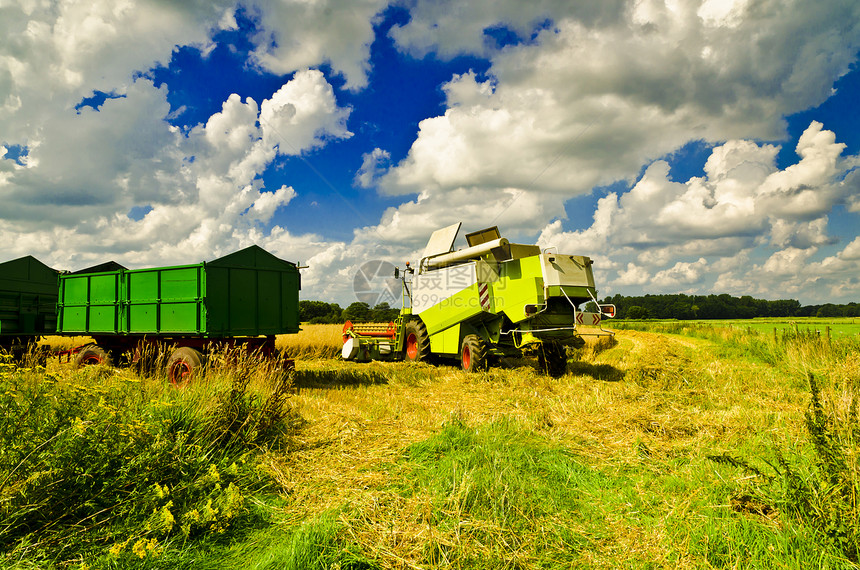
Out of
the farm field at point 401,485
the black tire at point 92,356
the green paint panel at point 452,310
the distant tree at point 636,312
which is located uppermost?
the distant tree at point 636,312

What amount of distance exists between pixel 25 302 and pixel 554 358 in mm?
14649

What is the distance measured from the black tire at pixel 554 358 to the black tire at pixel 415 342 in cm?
355

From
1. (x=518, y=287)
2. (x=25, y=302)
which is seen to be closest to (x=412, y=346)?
(x=518, y=287)

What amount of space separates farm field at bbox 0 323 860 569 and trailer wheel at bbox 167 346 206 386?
2946mm

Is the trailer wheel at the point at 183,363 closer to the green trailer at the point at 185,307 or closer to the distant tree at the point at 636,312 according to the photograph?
the green trailer at the point at 185,307

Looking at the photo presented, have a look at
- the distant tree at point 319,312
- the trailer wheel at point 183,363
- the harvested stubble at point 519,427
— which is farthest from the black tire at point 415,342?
the distant tree at point 319,312

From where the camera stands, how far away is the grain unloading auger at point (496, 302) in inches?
386

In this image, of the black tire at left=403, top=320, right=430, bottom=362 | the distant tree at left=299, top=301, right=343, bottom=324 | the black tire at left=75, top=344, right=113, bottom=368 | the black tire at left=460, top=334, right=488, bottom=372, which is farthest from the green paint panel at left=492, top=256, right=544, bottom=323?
the distant tree at left=299, top=301, right=343, bottom=324

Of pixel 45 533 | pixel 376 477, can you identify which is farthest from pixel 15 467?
pixel 376 477

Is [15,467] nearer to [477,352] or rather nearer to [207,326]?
[207,326]

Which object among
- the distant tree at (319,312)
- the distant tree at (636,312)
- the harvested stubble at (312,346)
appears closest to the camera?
the harvested stubble at (312,346)

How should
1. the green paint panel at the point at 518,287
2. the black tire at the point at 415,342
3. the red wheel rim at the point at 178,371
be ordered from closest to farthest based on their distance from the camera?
the red wheel rim at the point at 178,371 < the green paint panel at the point at 518,287 < the black tire at the point at 415,342

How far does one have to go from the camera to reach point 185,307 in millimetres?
8773

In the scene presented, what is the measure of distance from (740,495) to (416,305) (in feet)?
34.8
